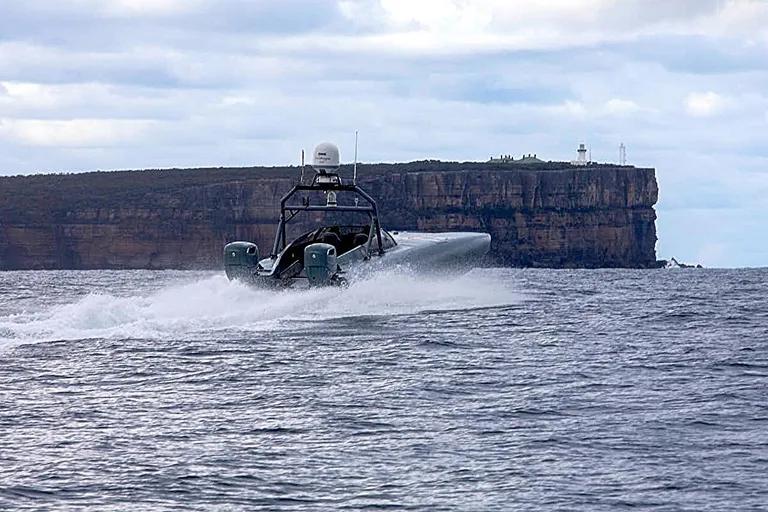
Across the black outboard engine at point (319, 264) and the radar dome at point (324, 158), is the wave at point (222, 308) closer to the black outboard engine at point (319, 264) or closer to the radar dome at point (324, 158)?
the black outboard engine at point (319, 264)

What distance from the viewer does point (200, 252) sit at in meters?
166

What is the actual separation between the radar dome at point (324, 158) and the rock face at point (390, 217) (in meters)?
115

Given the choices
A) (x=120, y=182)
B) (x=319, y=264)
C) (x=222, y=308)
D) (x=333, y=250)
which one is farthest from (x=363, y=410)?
(x=120, y=182)

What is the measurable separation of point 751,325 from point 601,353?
965 cm

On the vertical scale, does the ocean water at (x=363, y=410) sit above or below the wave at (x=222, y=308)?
below

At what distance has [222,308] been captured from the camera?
112ft

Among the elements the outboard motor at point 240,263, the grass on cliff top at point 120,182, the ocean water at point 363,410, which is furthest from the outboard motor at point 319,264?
the grass on cliff top at point 120,182

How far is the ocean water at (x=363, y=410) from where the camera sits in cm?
1520

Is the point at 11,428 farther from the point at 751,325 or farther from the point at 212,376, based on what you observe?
the point at 751,325

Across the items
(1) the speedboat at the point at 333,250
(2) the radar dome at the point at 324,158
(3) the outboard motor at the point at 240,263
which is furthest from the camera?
(2) the radar dome at the point at 324,158

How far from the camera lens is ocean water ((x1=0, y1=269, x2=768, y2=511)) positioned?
15.2m

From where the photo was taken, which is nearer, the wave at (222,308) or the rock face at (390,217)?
the wave at (222,308)

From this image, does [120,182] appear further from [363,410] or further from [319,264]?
[363,410]

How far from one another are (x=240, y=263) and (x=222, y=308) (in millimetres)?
2321
